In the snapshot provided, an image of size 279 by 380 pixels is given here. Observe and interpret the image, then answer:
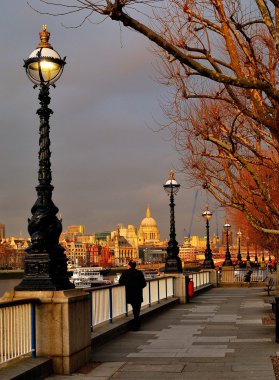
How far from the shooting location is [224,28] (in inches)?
471

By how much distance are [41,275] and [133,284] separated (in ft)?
23.3

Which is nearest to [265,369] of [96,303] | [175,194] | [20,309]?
[20,309]

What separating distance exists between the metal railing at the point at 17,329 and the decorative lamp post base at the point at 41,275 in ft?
1.84

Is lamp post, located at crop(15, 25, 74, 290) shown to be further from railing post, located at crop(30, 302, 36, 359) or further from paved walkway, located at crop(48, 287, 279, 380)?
paved walkway, located at crop(48, 287, 279, 380)

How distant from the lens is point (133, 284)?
60.7 ft

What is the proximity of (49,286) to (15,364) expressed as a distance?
1.55 meters

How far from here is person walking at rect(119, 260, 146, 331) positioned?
725 inches

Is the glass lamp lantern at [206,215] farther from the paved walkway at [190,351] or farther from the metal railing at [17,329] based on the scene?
the metal railing at [17,329]

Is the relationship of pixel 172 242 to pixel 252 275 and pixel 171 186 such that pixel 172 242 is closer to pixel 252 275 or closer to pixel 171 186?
pixel 171 186

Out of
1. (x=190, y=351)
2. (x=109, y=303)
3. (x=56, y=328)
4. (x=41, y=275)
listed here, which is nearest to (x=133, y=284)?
(x=109, y=303)

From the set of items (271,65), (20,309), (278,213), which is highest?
(271,65)

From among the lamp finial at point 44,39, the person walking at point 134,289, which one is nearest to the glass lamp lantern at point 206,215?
the person walking at point 134,289

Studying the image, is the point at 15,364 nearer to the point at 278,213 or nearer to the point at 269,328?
the point at 278,213

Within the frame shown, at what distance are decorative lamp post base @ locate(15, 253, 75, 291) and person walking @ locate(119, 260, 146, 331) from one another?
21.8 ft
